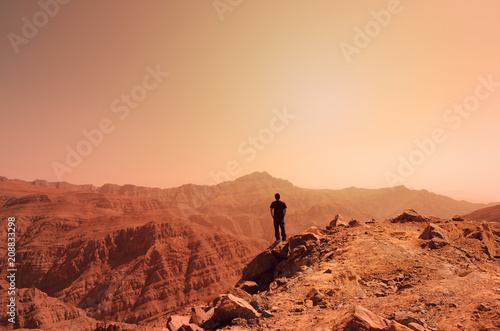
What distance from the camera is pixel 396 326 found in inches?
168

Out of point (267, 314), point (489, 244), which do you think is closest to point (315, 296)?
point (267, 314)

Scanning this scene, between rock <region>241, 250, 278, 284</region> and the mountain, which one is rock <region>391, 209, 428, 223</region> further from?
the mountain

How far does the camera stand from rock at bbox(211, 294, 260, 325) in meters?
6.30

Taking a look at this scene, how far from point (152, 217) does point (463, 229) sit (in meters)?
79.4

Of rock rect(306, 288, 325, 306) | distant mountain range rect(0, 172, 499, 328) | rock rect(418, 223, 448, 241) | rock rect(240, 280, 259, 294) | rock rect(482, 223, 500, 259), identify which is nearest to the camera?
rock rect(306, 288, 325, 306)

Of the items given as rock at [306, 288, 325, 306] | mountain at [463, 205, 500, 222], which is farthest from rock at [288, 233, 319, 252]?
mountain at [463, 205, 500, 222]

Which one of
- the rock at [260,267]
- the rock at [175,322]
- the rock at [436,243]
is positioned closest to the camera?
the rock at [175,322]

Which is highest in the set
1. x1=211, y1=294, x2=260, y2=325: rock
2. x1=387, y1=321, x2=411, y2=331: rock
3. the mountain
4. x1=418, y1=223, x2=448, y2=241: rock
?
x1=418, y1=223, x2=448, y2=241: rock

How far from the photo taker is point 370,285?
7129 millimetres

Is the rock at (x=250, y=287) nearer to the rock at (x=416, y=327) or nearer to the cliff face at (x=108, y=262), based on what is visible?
the rock at (x=416, y=327)

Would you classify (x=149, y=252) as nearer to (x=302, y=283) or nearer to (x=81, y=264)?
(x=81, y=264)

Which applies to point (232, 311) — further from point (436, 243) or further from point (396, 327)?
point (436, 243)

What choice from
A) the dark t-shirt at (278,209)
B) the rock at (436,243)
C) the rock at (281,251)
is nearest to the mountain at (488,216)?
the rock at (436,243)

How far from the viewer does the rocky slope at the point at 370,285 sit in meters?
4.80
